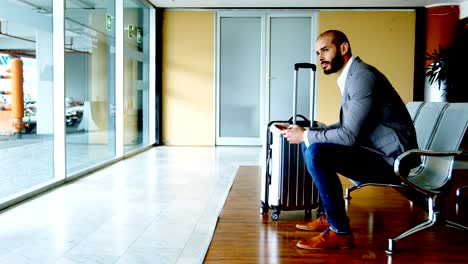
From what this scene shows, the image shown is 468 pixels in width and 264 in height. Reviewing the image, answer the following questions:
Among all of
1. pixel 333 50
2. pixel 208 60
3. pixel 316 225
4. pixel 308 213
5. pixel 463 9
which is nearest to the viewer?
pixel 333 50

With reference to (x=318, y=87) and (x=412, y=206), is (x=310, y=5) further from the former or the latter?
(x=412, y=206)

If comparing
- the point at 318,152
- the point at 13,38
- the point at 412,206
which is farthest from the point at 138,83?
the point at 318,152

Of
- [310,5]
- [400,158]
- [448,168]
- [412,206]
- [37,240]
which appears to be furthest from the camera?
[310,5]

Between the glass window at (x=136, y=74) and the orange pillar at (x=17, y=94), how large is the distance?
3000mm

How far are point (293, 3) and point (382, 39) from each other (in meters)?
1.83

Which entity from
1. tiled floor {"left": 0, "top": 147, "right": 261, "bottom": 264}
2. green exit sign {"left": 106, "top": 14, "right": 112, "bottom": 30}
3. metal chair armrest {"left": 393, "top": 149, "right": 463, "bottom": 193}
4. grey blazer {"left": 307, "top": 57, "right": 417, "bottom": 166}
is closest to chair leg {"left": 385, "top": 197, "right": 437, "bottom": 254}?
metal chair armrest {"left": 393, "top": 149, "right": 463, "bottom": 193}

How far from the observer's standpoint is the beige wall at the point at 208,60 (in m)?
8.88

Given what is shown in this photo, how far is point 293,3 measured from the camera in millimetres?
8438

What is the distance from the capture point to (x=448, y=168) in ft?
8.95

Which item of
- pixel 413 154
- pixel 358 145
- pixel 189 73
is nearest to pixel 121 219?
pixel 358 145

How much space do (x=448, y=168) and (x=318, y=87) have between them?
6341 millimetres

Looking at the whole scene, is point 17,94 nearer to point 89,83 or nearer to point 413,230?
point 89,83

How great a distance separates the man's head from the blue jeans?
0.50 m

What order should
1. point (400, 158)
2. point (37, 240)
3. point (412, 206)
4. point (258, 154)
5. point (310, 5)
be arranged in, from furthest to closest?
point (310, 5)
point (258, 154)
point (412, 206)
point (37, 240)
point (400, 158)
